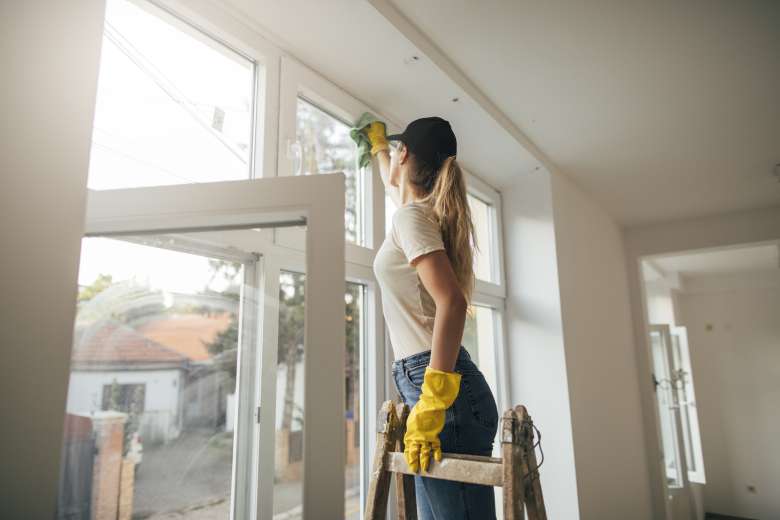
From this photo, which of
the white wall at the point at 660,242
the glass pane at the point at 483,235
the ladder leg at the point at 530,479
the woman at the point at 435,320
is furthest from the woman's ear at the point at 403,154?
the white wall at the point at 660,242

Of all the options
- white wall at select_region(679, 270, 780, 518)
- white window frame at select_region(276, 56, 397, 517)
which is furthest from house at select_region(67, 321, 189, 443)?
white wall at select_region(679, 270, 780, 518)

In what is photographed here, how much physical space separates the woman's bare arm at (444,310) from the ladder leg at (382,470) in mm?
230

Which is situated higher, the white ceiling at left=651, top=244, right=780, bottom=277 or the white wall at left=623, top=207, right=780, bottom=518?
the white ceiling at left=651, top=244, right=780, bottom=277

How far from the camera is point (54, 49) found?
2.64ft

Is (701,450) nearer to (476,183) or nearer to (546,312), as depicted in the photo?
(546,312)

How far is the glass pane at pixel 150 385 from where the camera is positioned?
79cm

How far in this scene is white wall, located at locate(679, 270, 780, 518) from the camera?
17.6 ft

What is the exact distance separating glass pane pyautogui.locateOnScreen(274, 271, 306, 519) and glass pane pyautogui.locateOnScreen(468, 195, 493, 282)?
204 centimetres

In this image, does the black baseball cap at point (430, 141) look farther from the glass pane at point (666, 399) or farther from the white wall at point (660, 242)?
the glass pane at point (666, 399)

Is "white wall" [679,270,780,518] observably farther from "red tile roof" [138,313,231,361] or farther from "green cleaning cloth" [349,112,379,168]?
"red tile roof" [138,313,231,361]

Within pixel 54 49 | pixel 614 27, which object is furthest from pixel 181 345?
pixel 614 27

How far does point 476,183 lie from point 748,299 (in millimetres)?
4940

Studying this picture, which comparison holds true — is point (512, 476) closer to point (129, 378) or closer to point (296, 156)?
point (129, 378)

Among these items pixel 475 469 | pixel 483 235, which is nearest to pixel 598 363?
pixel 483 235
